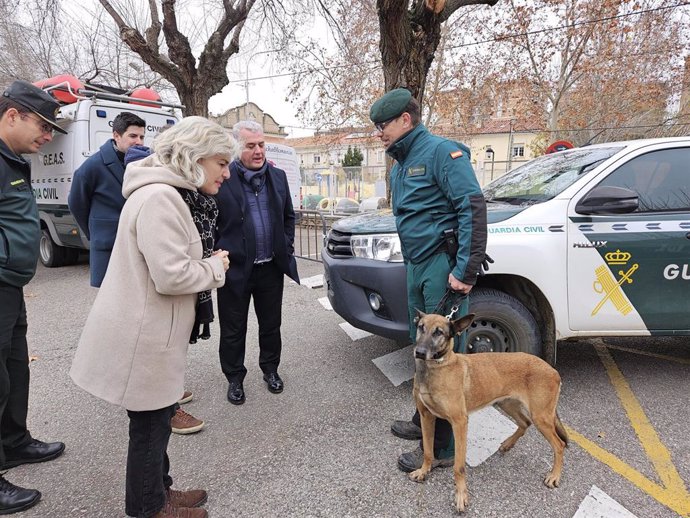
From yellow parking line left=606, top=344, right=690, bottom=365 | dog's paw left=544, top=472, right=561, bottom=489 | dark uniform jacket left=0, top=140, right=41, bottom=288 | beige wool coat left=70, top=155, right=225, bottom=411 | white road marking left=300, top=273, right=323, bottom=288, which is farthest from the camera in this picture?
white road marking left=300, top=273, right=323, bottom=288

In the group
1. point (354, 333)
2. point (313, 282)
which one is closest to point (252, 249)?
point (354, 333)

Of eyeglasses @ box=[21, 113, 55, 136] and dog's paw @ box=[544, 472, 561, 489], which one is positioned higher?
eyeglasses @ box=[21, 113, 55, 136]

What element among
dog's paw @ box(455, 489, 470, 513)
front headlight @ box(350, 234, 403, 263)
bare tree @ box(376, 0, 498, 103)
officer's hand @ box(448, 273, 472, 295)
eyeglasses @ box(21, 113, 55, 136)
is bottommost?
dog's paw @ box(455, 489, 470, 513)

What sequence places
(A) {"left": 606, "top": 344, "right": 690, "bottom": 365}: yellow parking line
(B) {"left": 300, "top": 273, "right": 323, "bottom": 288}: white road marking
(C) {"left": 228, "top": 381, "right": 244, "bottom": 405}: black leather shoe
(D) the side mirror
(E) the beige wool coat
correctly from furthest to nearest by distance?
(B) {"left": 300, "top": 273, "right": 323, "bottom": 288}: white road marking
(A) {"left": 606, "top": 344, "right": 690, "bottom": 365}: yellow parking line
(C) {"left": 228, "top": 381, "right": 244, "bottom": 405}: black leather shoe
(D) the side mirror
(E) the beige wool coat

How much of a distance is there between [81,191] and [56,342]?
2.46 meters

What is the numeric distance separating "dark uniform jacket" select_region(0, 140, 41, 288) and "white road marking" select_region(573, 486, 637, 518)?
3.04 meters

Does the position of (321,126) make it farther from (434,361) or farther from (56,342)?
(434,361)

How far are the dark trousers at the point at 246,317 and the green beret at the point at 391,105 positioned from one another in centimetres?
144

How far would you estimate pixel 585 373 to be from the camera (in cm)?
363

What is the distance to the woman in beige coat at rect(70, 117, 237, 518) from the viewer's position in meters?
1.64

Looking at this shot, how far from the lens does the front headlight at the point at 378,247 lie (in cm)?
311

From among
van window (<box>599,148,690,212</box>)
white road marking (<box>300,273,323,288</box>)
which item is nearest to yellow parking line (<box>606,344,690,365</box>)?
van window (<box>599,148,690,212</box>)

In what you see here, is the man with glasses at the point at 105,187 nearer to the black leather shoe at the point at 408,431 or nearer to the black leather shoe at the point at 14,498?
the black leather shoe at the point at 14,498

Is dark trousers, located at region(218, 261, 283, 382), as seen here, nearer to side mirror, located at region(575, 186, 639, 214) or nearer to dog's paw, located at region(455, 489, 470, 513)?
dog's paw, located at region(455, 489, 470, 513)
